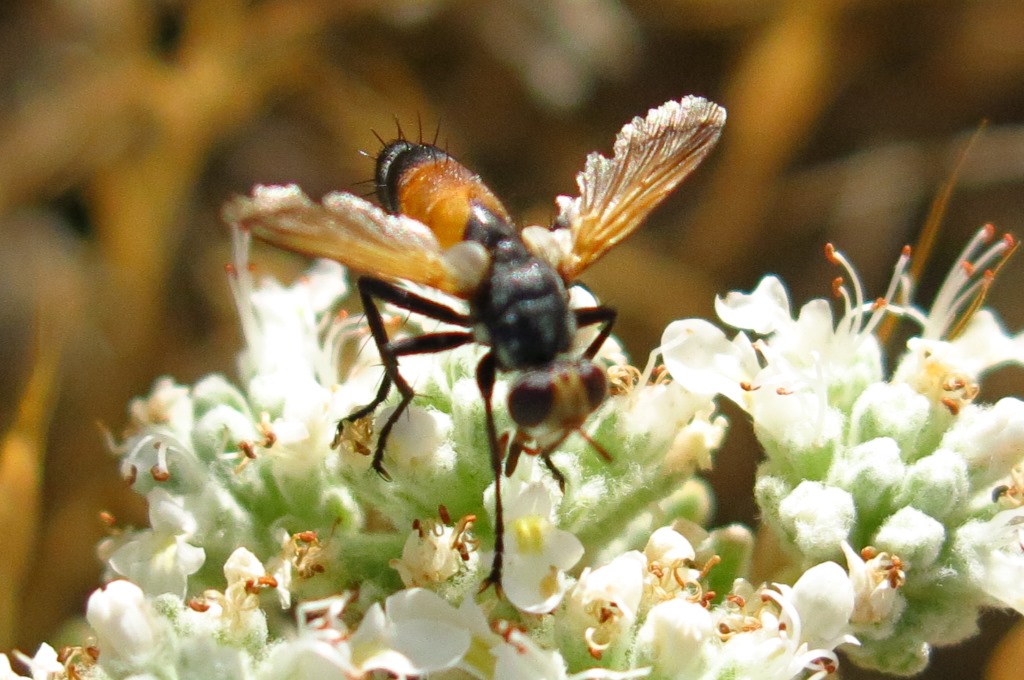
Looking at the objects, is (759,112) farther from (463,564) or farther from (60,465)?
(463,564)

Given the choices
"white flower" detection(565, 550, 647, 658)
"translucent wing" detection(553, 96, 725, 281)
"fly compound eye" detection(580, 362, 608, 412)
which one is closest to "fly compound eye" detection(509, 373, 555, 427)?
"fly compound eye" detection(580, 362, 608, 412)

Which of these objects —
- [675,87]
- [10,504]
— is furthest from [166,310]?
[675,87]

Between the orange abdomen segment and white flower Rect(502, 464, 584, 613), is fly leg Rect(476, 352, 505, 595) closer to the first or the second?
white flower Rect(502, 464, 584, 613)

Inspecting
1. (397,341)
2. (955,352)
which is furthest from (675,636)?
(955,352)

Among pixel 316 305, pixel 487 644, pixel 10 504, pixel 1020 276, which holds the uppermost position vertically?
pixel 316 305

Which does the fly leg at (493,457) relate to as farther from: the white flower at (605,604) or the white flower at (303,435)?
the white flower at (303,435)
